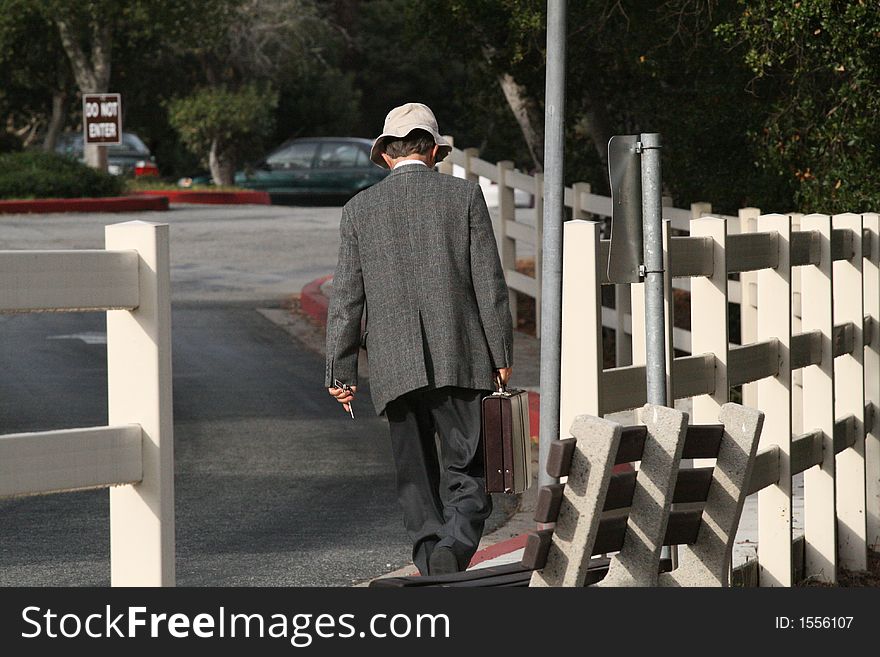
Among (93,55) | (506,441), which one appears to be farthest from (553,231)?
(93,55)

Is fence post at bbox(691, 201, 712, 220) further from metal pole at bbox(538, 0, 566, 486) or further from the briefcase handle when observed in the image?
the briefcase handle

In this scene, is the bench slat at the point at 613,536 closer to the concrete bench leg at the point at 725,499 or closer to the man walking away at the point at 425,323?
the concrete bench leg at the point at 725,499

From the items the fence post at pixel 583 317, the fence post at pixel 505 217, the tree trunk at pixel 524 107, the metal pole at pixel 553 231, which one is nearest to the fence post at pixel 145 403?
the fence post at pixel 583 317

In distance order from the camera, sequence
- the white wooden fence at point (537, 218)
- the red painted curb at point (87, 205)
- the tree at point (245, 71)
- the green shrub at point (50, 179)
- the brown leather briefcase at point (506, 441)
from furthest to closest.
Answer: the tree at point (245, 71)
the green shrub at point (50, 179)
the red painted curb at point (87, 205)
the white wooden fence at point (537, 218)
the brown leather briefcase at point (506, 441)

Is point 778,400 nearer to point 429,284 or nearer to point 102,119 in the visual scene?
point 429,284

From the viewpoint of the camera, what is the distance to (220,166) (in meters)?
40.2

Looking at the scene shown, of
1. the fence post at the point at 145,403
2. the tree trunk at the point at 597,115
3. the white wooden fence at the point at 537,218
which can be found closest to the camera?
the fence post at the point at 145,403

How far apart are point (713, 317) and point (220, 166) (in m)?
35.0

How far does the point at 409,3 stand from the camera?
16062 millimetres

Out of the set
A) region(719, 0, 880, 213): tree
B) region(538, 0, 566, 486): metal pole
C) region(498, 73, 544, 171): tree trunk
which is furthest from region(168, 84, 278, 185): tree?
region(538, 0, 566, 486): metal pole

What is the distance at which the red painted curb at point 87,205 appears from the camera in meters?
28.1

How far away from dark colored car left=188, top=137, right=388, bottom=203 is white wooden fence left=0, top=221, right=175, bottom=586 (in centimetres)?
2989

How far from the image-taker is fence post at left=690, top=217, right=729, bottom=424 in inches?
237

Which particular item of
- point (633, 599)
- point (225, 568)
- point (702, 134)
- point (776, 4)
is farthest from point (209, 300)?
point (633, 599)
